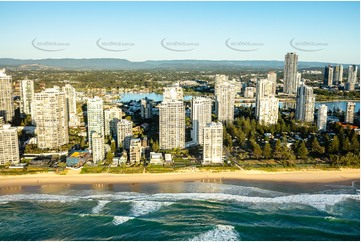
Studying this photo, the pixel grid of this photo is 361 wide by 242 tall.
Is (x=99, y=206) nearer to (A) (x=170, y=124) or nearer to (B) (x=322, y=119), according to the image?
(A) (x=170, y=124)

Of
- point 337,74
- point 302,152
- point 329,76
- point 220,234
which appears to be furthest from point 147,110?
point 337,74

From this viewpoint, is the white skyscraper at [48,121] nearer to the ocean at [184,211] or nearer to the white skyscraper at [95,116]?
the white skyscraper at [95,116]

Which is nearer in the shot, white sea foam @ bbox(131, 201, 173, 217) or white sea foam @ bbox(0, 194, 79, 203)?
white sea foam @ bbox(131, 201, 173, 217)

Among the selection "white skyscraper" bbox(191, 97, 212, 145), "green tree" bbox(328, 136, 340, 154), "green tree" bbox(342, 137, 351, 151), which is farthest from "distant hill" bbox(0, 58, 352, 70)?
"green tree" bbox(342, 137, 351, 151)

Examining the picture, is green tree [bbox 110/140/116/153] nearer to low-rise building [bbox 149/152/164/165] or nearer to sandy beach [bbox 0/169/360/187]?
low-rise building [bbox 149/152/164/165]

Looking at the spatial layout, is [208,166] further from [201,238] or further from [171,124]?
[201,238]

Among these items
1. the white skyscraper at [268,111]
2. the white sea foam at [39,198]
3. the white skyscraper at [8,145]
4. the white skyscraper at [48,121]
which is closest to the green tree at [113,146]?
the white skyscraper at [48,121]
